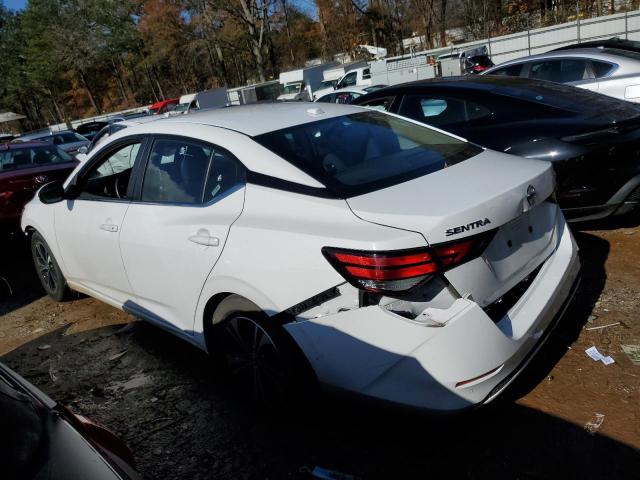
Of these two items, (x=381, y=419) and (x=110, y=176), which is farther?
(x=110, y=176)

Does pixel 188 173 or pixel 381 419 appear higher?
pixel 188 173

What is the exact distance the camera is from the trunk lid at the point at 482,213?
2.32 metres

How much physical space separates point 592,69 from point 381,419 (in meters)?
6.88

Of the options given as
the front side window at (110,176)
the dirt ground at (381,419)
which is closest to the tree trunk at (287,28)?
the front side window at (110,176)

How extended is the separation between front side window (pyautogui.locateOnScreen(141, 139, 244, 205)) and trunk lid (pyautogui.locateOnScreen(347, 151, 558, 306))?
0.85 metres

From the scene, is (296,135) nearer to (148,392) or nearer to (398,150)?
(398,150)

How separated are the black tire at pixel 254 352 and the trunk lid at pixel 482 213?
2.54 feet

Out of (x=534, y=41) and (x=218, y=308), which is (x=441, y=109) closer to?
(x=218, y=308)

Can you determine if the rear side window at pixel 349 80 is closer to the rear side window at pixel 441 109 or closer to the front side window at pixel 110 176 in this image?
the rear side window at pixel 441 109

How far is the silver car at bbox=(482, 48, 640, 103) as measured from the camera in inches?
286

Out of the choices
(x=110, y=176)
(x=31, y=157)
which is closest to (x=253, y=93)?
(x=31, y=157)

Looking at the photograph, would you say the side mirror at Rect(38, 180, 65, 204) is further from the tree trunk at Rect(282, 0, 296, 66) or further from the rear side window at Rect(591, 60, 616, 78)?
the tree trunk at Rect(282, 0, 296, 66)

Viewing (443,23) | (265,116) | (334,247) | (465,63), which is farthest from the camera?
(443,23)

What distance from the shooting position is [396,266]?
224 centimetres
